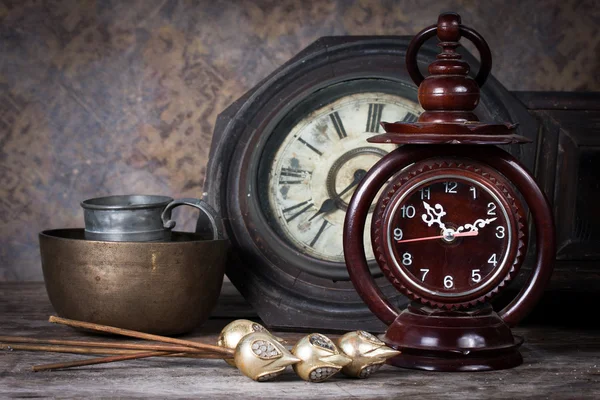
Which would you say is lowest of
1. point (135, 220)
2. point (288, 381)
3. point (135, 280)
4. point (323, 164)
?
point (288, 381)

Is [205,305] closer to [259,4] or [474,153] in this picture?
[474,153]

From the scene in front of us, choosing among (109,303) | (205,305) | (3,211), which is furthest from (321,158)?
(3,211)

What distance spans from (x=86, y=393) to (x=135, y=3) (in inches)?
46.4

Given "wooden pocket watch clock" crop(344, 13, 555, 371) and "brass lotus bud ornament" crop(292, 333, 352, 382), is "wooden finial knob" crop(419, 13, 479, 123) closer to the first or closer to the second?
"wooden pocket watch clock" crop(344, 13, 555, 371)

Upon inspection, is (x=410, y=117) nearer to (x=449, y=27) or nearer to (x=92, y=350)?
(x=449, y=27)

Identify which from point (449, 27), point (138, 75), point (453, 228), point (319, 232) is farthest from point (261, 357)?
point (138, 75)

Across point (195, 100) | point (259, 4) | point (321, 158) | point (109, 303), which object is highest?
point (259, 4)

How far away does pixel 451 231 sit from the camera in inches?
62.2

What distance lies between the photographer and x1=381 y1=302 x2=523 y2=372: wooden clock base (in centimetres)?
157

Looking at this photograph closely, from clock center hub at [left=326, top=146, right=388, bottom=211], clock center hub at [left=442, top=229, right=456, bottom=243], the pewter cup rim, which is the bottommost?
clock center hub at [left=442, top=229, right=456, bottom=243]

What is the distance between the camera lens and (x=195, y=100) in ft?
7.65

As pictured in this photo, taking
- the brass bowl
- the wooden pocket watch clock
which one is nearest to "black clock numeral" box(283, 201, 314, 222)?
the brass bowl

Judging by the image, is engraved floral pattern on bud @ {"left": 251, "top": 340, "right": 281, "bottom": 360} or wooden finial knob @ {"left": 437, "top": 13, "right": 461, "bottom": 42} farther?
wooden finial knob @ {"left": 437, "top": 13, "right": 461, "bottom": 42}

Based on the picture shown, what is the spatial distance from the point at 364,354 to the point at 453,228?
10.1 inches
